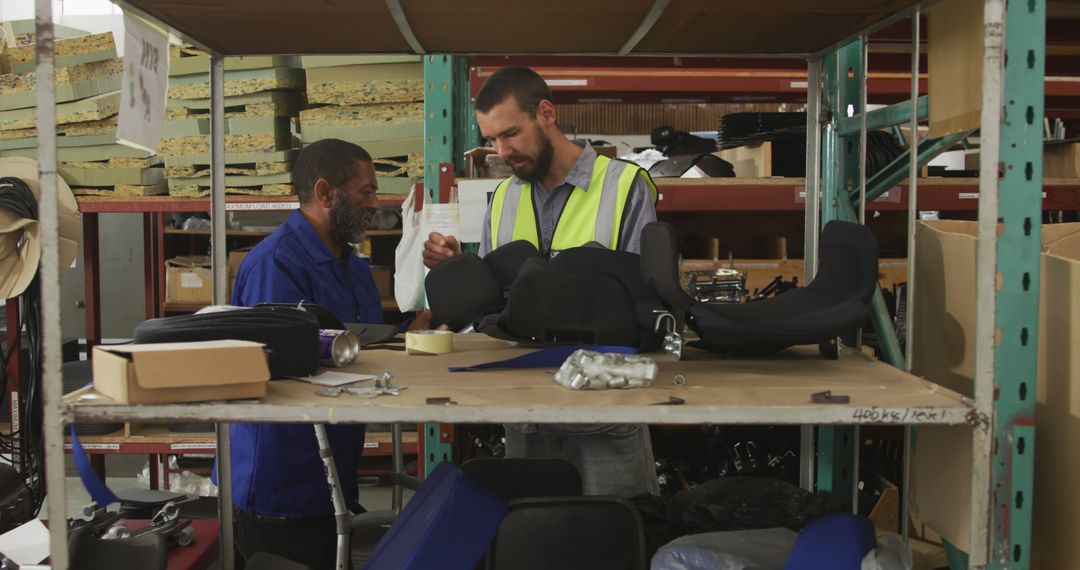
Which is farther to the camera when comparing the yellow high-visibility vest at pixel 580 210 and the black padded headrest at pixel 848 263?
the yellow high-visibility vest at pixel 580 210

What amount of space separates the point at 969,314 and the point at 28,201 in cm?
298

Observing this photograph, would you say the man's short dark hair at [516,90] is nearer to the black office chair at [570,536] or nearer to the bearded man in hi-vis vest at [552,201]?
the bearded man in hi-vis vest at [552,201]

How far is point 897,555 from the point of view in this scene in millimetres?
1498

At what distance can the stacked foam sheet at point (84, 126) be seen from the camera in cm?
442

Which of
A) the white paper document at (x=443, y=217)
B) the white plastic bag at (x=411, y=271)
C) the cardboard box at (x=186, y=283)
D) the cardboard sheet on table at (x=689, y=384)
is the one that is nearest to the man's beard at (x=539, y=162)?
the white paper document at (x=443, y=217)

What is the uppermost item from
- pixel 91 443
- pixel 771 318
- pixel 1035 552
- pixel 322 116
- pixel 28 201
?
pixel 322 116

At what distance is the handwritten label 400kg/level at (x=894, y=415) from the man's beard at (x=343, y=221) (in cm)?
212

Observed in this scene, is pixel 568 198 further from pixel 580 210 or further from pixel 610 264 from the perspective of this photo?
pixel 610 264

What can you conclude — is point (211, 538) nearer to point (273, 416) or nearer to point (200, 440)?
point (273, 416)

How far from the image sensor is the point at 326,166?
10.1ft

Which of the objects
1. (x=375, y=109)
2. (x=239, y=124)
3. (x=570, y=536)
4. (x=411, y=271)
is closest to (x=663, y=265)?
(x=570, y=536)

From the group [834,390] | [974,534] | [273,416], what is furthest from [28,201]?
[974,534]

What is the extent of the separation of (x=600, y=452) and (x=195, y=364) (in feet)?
4.23

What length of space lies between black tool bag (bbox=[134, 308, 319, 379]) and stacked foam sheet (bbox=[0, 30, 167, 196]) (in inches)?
137
